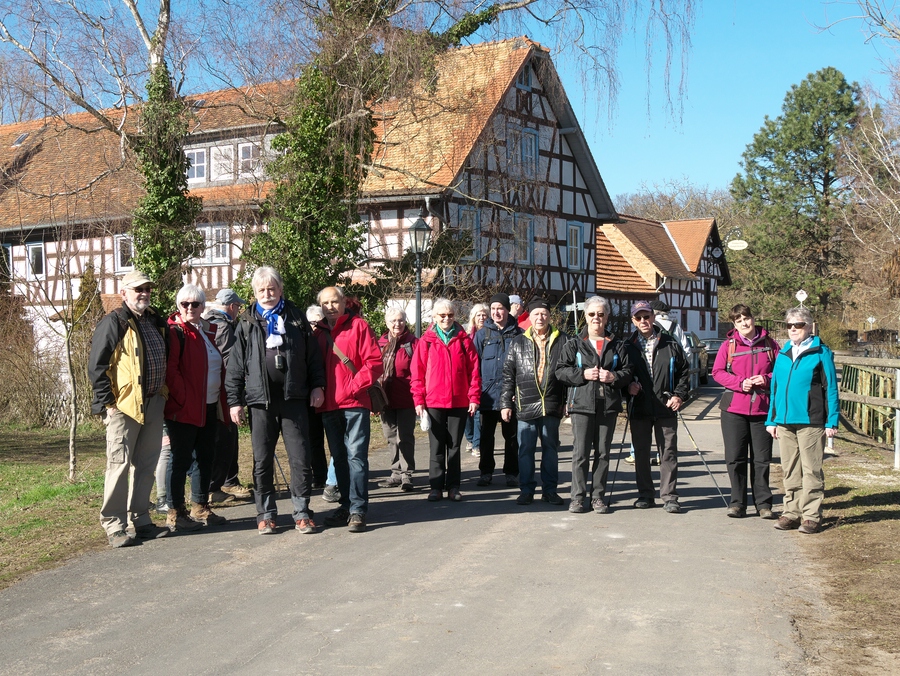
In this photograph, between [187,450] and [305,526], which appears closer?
[305,526]

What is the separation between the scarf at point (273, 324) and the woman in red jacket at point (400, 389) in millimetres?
2276

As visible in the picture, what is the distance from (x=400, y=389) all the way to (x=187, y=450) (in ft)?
9.02

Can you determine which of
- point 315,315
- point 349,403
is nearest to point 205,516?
point 349,403

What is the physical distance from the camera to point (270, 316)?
8039 millimetres

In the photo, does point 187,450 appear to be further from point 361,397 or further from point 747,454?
point 747,454

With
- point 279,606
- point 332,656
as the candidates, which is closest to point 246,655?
point 332,656

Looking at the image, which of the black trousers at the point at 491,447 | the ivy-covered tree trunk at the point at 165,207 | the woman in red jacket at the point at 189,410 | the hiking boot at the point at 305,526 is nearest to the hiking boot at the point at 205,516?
the woman in red jacket at the point at 189,410

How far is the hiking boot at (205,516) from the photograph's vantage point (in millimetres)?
8375

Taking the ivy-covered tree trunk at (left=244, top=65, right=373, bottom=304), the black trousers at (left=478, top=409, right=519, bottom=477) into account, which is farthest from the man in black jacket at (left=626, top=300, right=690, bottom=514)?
the ivy-covered tree trunk at (left=244, top=65, right=373, bottom=304)

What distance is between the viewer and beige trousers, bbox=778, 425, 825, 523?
830 centimetres

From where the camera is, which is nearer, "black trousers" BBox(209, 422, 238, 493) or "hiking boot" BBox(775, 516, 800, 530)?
"hiking boot" BBox(775, 516, 800, 530)

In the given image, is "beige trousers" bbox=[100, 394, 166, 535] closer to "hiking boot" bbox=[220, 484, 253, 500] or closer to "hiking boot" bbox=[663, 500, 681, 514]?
"hiking boot" bbox=[220, 484, 253, 500]

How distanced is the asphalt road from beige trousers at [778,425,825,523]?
0.33 m

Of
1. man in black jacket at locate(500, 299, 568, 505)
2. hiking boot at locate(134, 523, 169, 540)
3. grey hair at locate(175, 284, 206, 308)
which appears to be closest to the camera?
hiking boot at locate(134, 523, 169, 540)
